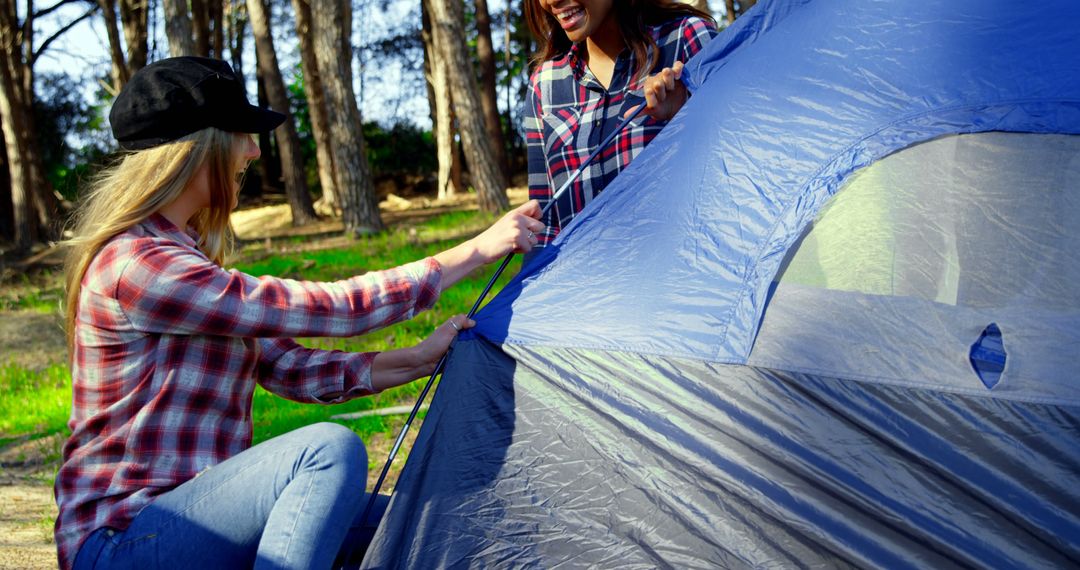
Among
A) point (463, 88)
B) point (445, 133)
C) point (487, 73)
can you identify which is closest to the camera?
point (463, 88)

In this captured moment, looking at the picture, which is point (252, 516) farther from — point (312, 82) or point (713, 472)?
point (312, 82)

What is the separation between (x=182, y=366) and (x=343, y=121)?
27.5 feet

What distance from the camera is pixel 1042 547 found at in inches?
82.9

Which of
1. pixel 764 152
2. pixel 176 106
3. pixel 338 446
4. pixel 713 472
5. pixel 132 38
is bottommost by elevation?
pixel 713 472

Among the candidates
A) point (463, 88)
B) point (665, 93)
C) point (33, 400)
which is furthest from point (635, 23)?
point (463, 88)

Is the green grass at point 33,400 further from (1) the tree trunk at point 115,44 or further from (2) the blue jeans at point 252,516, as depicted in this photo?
(1) the tree trunk at point 115,44

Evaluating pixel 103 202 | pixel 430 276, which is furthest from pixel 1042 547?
pixel 103 202

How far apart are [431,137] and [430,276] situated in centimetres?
1963

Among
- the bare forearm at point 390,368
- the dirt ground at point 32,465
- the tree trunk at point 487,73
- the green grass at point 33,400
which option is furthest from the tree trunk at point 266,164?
the bare forearm at point 390,368

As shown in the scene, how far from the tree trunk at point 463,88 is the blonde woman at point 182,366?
815 cm

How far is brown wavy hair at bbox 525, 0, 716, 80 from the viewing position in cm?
299

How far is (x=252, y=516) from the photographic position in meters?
2.03

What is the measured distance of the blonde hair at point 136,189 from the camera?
82.3 inches

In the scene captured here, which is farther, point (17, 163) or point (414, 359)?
point (17, 163)
